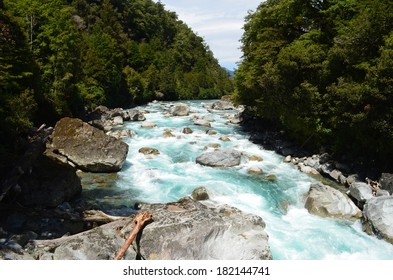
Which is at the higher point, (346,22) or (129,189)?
(346,22)

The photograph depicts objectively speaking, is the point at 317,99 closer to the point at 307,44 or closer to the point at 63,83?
the point at 307,44

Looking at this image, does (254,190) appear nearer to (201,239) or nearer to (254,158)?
(254,158)

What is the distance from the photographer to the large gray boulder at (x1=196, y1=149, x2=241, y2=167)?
2133 centimetres

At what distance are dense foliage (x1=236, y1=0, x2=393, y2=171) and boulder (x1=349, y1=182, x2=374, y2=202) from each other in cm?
273

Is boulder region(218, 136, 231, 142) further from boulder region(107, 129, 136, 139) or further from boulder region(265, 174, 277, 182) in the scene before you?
boulder region(265, 174, 277, 182)

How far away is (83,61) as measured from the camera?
134ft

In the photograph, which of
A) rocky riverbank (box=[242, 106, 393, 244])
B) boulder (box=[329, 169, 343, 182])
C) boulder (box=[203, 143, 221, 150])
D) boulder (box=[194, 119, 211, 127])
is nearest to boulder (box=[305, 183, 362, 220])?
rocky riverbank (box=[242, 106, 393, 244])

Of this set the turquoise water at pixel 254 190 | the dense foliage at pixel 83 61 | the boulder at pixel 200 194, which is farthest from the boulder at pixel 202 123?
the boulder at pixel 200 194

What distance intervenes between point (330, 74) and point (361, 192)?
827 cm

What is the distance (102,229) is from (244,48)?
91.4 feet

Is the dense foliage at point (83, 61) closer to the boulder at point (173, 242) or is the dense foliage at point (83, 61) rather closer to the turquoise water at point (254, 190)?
the turquoise water at point (254, 190)

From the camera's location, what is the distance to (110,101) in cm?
4525
